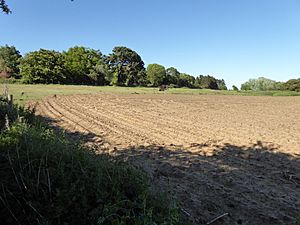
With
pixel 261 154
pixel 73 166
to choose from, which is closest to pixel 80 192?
pixel 73 166

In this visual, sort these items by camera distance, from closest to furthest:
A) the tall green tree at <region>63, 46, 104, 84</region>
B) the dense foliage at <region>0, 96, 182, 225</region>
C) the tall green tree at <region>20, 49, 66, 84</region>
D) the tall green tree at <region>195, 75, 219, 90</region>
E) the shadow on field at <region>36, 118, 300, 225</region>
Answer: the dense foliage at <region>0, 96, 182, 225</region>
the shadow on field at <region>36, 118, 300, 225</region>
the tall green tree at <region>20, 49, 66, 84</region>
the tall green tree at <region>63, 46, 104, 84</region>
the tall green tree at <region>195, 75, 219, 90</region>

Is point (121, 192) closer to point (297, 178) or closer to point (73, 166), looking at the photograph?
point (73, 166)

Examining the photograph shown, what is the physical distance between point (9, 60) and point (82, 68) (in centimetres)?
2205

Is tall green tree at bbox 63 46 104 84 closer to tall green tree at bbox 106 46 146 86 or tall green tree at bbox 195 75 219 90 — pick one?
tall green tree at bbox 106 46 146 86

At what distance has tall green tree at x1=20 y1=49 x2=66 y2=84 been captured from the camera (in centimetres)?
7194

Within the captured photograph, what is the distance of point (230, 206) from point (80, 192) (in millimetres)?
2666

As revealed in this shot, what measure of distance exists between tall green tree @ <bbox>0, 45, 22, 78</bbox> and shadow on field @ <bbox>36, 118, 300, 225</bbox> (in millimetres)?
80428

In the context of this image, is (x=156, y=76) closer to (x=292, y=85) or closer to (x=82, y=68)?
(x=82, y=68)

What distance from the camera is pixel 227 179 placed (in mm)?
6129

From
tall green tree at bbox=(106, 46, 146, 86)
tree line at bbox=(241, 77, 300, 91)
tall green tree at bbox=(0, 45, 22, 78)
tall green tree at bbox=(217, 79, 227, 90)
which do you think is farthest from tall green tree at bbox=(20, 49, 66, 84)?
tall green tree at bbox=(217, 79, 227, 90)

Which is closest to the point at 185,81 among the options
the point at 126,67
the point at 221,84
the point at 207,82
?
the point at 207,82

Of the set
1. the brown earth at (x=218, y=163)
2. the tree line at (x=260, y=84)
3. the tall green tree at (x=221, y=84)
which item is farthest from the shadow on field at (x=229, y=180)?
the tall green tree at (x=221, y=84)

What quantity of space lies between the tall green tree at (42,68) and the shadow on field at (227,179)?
227 feet

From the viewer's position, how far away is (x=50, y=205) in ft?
11.1
